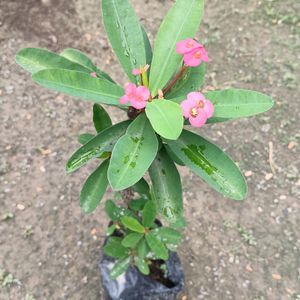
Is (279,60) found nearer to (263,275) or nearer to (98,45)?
(98,45)

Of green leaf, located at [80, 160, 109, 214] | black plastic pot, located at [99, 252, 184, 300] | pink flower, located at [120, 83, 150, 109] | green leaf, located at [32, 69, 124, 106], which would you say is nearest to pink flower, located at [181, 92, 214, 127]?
pink flower, located at [120, 83, 150, 109]

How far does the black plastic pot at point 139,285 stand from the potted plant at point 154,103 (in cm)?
48

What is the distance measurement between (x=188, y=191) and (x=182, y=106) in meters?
1.52

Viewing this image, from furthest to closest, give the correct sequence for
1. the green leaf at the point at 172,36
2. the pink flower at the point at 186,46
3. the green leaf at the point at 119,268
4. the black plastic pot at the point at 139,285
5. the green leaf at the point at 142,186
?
the black plastic pot at the point at 139,285 < the green leaf at the point at 119,268 < the green leaf at the point at 142,186 < the green leaf at the point at 172,36 < the pink flower at the point at 186,46

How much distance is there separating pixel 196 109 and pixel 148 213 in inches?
24.8

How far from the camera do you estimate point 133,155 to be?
3.85ft

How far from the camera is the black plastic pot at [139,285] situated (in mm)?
1916

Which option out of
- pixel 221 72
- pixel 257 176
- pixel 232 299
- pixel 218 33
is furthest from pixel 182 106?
pixel 218 33

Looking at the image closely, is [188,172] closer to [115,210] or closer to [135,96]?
[115,210]

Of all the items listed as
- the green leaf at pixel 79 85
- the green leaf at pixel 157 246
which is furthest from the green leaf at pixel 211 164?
the green leaf at pixel 157 246

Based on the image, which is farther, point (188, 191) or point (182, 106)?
point (188, 191)

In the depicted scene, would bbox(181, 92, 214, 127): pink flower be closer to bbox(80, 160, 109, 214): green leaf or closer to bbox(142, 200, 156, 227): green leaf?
bbox(80, 160, 109, 214): green leaf

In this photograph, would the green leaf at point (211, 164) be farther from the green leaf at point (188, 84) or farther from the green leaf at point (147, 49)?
the green leaf at point (147, 49)

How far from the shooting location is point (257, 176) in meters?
2.67
